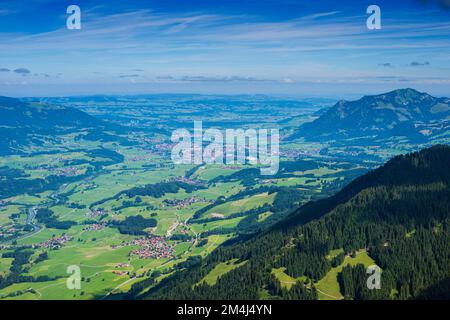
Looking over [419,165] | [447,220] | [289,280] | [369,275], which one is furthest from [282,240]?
[419,165]

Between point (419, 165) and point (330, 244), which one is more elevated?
point (419, 165)

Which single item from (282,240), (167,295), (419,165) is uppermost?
(419,165)

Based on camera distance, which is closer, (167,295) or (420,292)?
(420,292)
